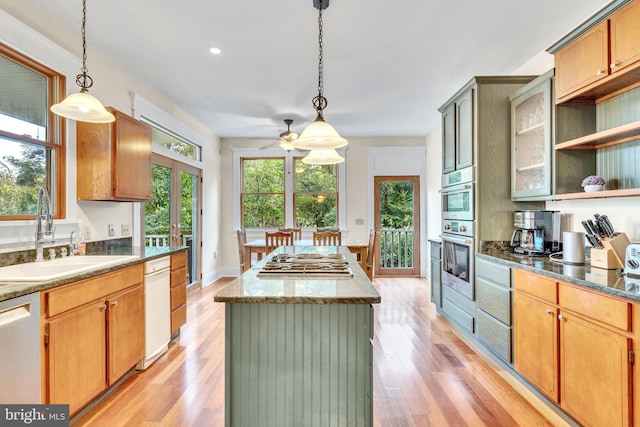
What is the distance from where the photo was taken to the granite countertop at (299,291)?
1.46 metres

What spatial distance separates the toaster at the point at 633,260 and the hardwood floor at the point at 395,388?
99 cm

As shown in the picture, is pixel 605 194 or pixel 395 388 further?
pixel 395 388

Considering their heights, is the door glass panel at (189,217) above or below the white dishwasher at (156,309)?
above

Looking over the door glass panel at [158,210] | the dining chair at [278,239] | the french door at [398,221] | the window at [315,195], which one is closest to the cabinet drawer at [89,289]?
the door glass panel at [158,210]

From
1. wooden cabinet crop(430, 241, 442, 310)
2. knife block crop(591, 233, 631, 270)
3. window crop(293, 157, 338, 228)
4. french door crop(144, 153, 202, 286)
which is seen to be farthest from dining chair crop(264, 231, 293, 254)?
knife block crop(591, 233, 631, 270)

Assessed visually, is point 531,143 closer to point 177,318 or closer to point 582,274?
point 582,274

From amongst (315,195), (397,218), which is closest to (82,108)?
(315,195)

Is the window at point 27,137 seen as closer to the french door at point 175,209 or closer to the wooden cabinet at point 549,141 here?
the french door at point 175,209

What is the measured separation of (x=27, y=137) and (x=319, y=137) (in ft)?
6.88

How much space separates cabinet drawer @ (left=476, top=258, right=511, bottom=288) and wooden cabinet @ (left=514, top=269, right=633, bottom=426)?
0.44 ft

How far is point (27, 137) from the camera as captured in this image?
2.36 m

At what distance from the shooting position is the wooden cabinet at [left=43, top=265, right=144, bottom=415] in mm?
1756

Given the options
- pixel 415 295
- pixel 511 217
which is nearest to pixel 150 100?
pixel 511 217

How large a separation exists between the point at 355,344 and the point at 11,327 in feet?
5.28
